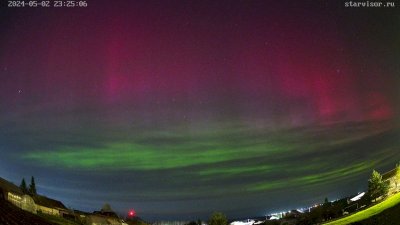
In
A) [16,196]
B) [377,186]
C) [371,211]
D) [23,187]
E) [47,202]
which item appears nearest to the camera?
[16,196]

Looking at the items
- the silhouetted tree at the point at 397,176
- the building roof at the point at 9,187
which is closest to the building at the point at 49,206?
the building roof at the point at 9,187

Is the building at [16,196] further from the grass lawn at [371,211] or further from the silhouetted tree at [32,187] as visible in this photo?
the grass lawn at [371,211]

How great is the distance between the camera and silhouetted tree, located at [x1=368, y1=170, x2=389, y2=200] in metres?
35.0

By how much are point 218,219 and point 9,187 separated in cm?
1967

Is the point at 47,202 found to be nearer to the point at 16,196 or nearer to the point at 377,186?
the point at 16,196

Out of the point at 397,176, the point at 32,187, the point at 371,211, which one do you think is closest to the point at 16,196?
the point at 32,187

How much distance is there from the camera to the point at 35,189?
3011 centimetres

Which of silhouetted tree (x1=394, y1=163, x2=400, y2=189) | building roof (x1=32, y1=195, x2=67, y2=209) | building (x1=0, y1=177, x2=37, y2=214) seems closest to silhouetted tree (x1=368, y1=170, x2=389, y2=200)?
silhouetted tree (x1=394, y1=163, x2=400, y2=189)

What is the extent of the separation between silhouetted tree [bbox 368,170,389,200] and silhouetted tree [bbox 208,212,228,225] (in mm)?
12971

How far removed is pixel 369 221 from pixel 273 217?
14282 millimetres

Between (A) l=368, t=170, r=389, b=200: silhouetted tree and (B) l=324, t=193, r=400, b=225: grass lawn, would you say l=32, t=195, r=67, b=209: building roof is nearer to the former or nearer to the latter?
(B) l=324, t=193, r=400, b=225: grass lawn

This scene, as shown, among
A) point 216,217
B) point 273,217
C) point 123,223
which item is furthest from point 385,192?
point 123,223

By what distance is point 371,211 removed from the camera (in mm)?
31438

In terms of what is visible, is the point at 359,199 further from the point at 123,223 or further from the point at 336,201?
the point at 123,223
